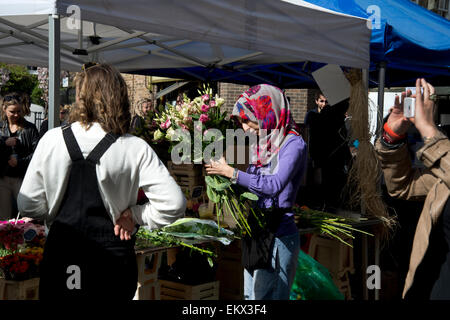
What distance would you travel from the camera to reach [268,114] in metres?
2.74

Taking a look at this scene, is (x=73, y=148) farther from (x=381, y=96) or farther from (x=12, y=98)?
(x=12, y=98)

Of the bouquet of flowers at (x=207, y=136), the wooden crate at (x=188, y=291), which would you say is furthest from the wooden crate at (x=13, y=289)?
the bouquet of flowers at (x=207, y=136)

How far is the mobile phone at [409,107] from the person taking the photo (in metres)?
1.70

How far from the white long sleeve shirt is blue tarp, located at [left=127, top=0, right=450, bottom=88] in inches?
117

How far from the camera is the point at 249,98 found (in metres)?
2.78

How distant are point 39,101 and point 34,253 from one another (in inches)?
1088

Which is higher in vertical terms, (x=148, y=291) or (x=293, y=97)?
(x=293, y=97)

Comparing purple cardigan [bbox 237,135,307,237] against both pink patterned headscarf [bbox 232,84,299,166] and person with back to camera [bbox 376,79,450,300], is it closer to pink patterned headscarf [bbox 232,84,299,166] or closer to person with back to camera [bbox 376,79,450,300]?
pink patterned headscarf [bbox 232,84,299,166]

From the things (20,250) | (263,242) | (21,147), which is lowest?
(20,250)

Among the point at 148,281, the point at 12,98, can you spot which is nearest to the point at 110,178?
the point at 148,281

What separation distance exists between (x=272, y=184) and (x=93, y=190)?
1.00 metres

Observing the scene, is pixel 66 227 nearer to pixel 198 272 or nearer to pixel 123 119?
pixel 123 119

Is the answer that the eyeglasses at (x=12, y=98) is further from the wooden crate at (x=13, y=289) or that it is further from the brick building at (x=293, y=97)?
the brick building at (x=293, y=97)
